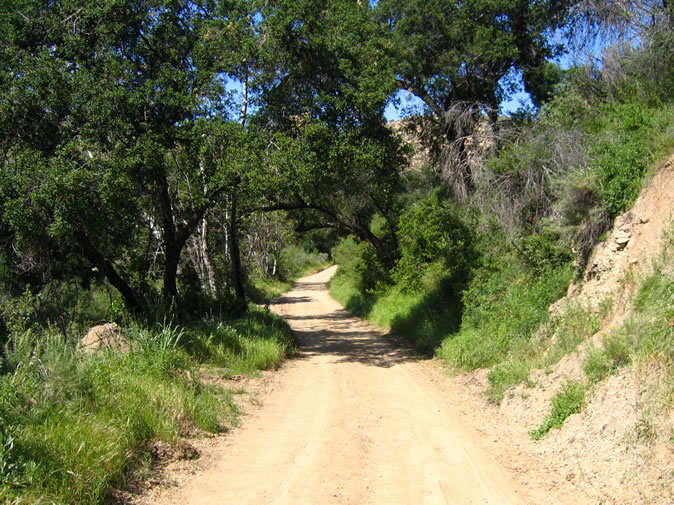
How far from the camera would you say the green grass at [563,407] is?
6938 mm

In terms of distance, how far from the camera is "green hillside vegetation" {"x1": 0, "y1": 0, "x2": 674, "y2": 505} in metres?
7.33

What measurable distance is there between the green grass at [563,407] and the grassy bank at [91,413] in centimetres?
412

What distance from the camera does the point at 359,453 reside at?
689cm

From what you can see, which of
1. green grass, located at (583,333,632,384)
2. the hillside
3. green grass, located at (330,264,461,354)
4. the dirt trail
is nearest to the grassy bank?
the dirt trail

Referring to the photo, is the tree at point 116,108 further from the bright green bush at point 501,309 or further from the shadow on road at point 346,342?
the bright green bush at point 501,309

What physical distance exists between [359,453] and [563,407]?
2545 millimetres

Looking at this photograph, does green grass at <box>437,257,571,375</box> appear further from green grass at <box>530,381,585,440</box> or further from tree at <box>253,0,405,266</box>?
tree at <box>253,0,405,266</box>

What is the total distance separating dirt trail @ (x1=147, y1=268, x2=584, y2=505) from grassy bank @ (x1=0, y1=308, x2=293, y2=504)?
0.62m

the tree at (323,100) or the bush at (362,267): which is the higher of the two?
the tree at (323,100)

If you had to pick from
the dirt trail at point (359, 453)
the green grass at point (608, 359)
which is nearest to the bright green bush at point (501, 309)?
the dirt trail at point (359, 453)

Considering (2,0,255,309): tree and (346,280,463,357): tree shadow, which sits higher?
(2,0,255,309): tree

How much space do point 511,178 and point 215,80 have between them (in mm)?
7257

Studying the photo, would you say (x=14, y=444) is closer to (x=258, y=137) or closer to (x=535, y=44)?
(x=258, y=137)

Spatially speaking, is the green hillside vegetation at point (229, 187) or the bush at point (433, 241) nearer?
the green hillside vegetation at point (229, 187)
